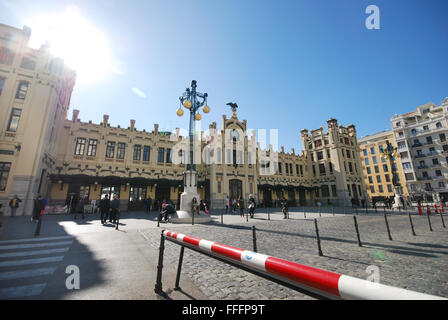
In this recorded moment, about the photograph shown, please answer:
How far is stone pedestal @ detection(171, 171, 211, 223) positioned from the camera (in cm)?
1189

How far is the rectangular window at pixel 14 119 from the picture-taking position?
55.2 feet

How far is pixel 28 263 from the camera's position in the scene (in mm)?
4445

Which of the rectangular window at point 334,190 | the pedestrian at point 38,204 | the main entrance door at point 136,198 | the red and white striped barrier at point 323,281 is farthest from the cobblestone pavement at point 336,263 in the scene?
the rectangular window at point 334,190

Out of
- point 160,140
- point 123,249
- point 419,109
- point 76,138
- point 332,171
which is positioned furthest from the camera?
point 419,109

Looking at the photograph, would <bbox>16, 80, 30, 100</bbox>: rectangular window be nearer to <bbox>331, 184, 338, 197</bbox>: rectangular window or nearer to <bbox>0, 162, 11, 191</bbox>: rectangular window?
<bbox>0, 162, 11, 191</bbox>: rectangular window

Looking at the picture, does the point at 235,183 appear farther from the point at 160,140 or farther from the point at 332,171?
the point at 332,171

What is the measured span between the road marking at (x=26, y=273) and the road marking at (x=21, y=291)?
1.81 feet

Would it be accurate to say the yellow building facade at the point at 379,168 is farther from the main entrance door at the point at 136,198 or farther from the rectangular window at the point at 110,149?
the rectangular window at the point at 110,149

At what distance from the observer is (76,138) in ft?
70.8

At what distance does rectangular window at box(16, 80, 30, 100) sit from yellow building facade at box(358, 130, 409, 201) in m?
62.6

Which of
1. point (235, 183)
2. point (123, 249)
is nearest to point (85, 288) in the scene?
point (123, 249)
